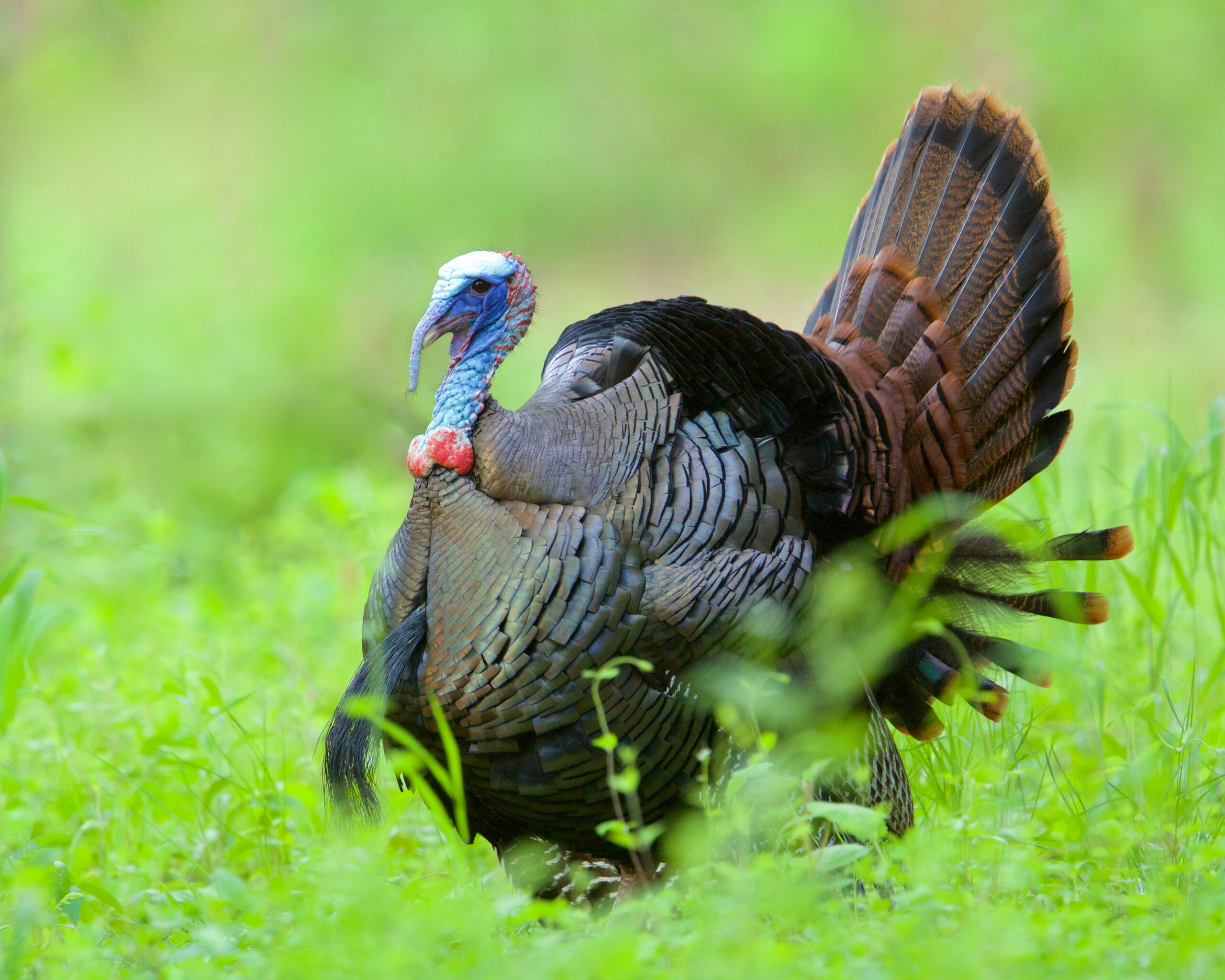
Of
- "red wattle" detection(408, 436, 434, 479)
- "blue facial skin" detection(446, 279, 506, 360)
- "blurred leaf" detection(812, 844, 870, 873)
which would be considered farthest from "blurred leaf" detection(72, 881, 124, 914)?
"blurred leaf" detection(812, 844, 870, 873)

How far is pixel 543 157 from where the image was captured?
10438 mm

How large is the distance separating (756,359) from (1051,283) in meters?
0.99

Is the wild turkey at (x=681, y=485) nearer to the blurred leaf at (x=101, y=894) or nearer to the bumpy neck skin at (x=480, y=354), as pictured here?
the bumpy neck skin at (x=480, y=354)

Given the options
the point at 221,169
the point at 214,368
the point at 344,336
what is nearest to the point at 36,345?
the point at 214,368

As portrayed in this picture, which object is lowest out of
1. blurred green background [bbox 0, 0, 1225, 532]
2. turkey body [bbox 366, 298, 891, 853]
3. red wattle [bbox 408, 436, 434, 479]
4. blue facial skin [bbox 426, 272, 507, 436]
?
turkey body [bbox 366, 298, 891, 853]

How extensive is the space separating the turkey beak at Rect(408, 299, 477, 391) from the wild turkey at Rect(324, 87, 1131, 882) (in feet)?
0.03

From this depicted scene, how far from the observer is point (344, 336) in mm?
8508

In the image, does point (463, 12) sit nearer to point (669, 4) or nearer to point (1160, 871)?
point (669, 4)

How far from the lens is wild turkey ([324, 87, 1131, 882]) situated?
2.73 metres

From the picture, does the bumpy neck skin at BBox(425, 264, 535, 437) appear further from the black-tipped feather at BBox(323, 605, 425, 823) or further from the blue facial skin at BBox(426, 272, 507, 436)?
the black-tipped feather at BBox(323, 605, 425, 823)

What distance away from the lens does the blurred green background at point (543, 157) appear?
877cm

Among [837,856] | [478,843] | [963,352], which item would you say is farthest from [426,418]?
A: [837,856]

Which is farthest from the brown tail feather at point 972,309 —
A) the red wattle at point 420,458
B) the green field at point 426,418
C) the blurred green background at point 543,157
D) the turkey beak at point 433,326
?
the blurred green background at point 543,157

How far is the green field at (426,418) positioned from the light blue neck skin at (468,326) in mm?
296
